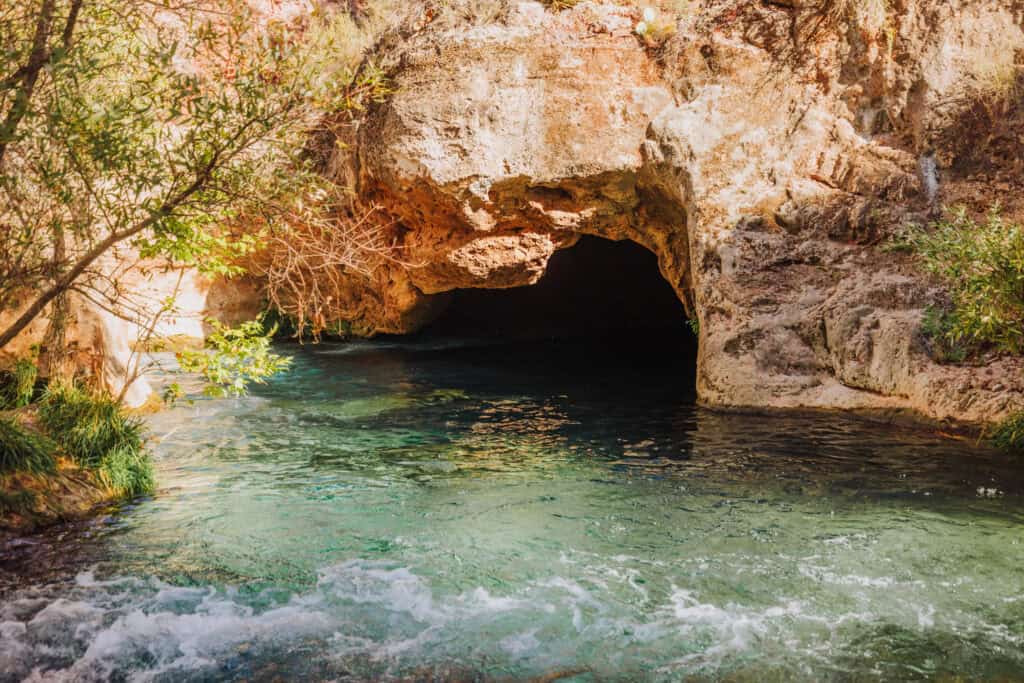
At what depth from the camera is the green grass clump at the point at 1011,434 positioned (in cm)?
941

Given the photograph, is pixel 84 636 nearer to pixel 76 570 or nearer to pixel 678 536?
pixel 76 570

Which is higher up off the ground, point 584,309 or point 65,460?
point 584,309

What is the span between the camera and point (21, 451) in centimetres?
781

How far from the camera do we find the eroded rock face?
11.2 m

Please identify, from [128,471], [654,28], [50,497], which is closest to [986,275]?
[654,28]

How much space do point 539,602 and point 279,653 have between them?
1815 millimetres

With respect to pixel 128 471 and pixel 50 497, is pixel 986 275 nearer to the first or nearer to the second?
pixel 128 471

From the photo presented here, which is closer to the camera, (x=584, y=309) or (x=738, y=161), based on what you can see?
(x=738, y=161)

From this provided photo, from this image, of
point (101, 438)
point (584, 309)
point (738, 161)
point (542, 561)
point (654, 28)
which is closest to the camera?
point (542, 561)

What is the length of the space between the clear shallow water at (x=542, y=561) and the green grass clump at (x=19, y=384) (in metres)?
1.61

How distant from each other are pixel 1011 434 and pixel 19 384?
11.3 meters

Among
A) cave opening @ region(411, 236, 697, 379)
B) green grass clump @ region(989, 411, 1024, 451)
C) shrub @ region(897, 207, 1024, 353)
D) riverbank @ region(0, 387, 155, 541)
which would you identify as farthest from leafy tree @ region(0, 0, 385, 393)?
cave opening @ region(411, 236, 697, 379)

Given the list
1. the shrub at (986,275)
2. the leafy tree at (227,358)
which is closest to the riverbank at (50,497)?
the leafy tree at (227,358)

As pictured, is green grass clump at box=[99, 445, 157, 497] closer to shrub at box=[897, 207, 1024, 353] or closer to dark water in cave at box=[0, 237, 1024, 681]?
dark water in cave at box=[0, 237, 1024, 681]
